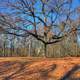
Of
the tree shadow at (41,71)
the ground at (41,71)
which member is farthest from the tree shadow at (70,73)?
the tree shadow at (41,71)

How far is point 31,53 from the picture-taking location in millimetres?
41875

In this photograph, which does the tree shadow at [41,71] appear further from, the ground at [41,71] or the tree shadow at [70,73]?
the tree shadow at [70,73]

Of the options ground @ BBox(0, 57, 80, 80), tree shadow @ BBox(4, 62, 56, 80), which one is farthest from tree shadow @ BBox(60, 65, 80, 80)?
tree shadow @ BBox(4, 62, 56, 80)

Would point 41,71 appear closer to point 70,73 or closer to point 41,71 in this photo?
point 41,71

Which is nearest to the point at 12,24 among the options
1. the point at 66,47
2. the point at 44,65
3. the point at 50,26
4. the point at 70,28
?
the point at 50,26

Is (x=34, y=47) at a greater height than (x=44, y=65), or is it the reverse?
(x=34, y=47)

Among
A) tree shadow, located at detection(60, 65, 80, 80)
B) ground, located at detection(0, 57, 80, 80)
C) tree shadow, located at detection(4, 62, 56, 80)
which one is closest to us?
tree shadow, located at detection(60, 65, 80, 80)

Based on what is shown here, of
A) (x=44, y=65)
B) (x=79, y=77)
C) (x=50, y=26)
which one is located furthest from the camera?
(x=50, y=26)

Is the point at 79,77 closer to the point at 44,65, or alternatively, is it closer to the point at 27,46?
the point at 44,65

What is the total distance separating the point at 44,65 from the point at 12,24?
11077mm

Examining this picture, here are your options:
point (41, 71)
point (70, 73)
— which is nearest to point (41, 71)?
point (41, 71)

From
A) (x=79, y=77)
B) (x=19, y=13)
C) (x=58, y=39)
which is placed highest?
(x=19, y=13)

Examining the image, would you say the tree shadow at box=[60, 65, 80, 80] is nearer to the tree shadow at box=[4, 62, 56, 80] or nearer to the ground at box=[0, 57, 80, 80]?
the ground at box=[0, 57, 80, 80]

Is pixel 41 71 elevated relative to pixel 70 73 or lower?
elevated
